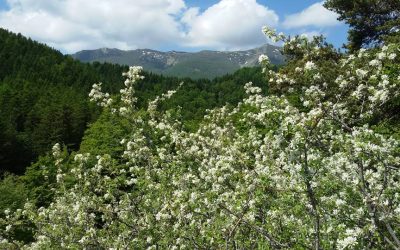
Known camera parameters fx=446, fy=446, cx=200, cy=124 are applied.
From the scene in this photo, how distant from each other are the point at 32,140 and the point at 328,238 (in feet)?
203

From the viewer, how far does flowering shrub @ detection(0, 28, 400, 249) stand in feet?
17.7

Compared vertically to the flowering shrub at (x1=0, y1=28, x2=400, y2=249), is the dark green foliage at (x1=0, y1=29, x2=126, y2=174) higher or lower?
lower

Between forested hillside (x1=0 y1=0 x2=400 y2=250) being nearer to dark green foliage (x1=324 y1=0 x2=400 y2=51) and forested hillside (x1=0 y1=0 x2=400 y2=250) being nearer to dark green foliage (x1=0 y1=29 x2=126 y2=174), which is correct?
dark green foliage (x1=324 y1=0 x2=400 y2=51)

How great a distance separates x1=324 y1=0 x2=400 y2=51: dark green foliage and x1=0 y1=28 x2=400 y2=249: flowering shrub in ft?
50.5

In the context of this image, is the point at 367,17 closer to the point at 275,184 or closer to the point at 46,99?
the point at 275,184

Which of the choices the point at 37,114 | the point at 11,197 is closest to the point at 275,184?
the point at 11,197

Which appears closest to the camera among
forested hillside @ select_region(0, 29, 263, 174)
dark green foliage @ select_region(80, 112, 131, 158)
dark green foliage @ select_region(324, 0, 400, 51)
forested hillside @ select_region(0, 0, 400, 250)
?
forested hillside @ select_region(0, 0, 400, 250)

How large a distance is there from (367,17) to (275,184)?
67.0ft

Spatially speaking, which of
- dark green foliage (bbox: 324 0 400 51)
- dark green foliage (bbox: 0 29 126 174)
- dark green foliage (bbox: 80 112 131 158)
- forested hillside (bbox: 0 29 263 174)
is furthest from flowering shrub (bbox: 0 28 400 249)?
dark green foliage (bbox: 0 29 126 174)

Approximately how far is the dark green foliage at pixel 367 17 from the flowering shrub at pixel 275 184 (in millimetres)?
15377

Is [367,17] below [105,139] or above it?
above

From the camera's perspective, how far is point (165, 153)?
10.5 m

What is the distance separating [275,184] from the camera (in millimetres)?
6832

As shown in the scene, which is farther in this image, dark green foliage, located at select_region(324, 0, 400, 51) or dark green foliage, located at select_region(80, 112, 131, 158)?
dark green foliage, located at select_region(80, 112, 131, 158)
